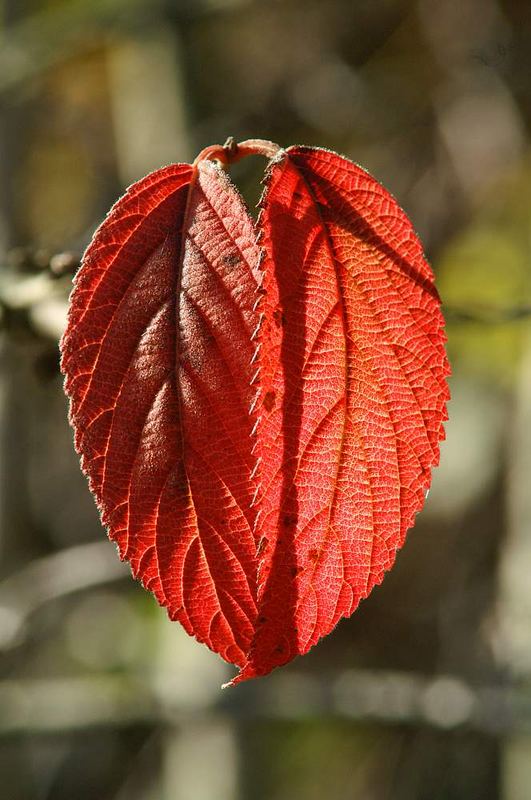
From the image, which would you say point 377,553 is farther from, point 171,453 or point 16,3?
point 16,3

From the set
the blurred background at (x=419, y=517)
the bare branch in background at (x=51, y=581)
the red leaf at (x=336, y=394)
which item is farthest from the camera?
the blurred background at (x=419, y=517)

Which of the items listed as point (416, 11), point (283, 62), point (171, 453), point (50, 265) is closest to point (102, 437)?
point (171, 453)

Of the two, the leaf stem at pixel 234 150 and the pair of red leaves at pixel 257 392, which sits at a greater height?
the leaf stem at pixel 234 150

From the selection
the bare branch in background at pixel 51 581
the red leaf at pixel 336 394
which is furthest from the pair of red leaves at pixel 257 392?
the bare branch in background at pixel 51 581

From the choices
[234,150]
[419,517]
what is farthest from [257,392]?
[419,517]

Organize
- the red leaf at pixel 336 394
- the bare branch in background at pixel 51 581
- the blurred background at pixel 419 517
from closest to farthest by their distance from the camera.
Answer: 1. the red leaf at pixel 336 394
2. the bare branch in background at pixel 51 581
3. the blurred background at pixel 419 517

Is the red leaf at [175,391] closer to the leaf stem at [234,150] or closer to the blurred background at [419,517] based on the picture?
the leaf stem at [234,150]

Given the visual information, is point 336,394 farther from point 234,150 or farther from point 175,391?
point 234,150

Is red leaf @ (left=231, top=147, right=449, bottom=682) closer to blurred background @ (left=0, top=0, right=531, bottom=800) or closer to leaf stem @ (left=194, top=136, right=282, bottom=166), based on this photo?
leaf stem @ (left=194, top=136, right=282, bottom=166)
